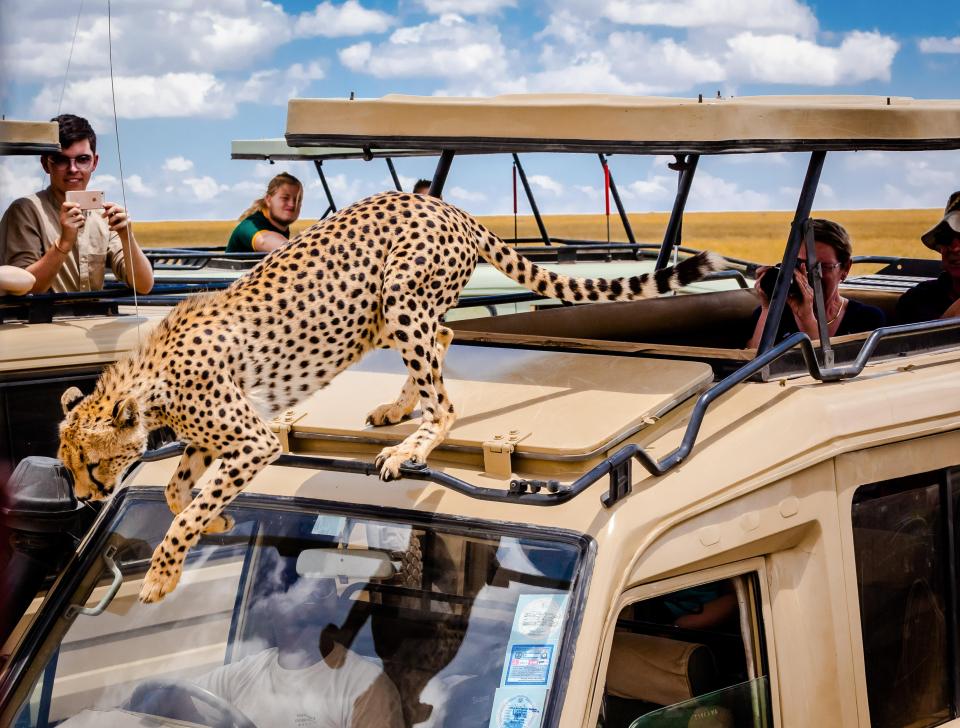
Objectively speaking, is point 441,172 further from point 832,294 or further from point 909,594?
point 909,594

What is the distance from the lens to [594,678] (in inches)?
88.0

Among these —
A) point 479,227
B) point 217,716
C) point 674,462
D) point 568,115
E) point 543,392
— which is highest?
point 568,115

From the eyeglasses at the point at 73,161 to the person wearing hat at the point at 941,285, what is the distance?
3733 millimetres

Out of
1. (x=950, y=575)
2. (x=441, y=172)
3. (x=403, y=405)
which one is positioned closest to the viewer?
(x=403, y=405)

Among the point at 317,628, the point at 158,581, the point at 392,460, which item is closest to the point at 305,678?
the point at 317,628

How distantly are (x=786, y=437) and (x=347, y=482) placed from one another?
3.20 ft

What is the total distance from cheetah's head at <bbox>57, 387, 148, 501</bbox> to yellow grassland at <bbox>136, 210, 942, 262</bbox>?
3599cm

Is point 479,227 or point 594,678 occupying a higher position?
point 479,227

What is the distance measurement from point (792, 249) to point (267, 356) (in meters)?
1.42

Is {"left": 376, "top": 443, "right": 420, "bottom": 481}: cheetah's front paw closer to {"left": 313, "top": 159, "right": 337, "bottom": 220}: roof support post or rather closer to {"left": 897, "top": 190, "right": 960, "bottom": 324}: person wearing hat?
{"left": 897, "top": 190, "right": 960, "bottom": 324}: person wearing hat

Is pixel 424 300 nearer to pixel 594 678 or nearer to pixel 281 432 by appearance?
pixel 281 432

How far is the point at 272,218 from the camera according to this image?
314 inches

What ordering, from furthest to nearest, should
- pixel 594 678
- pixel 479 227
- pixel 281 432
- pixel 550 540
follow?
pixel 479 227 < pixel 281 432 < pixel 550 540 < pixel 594 678

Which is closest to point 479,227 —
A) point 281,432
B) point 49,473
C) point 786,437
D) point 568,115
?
point 568,115
